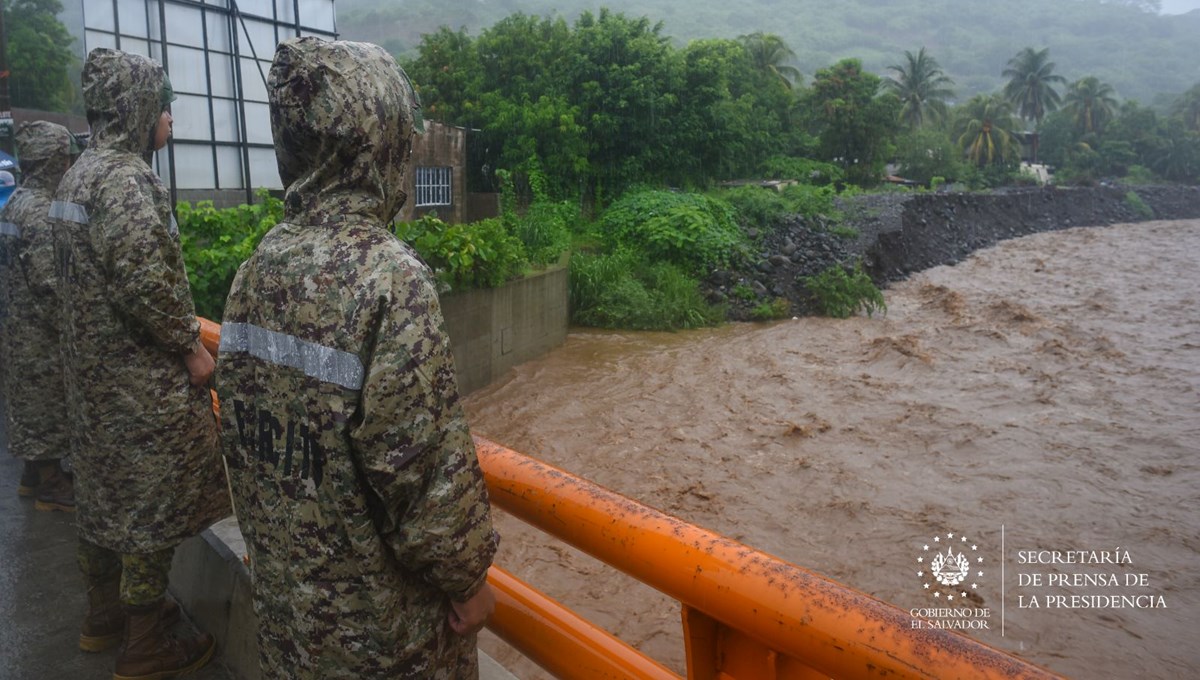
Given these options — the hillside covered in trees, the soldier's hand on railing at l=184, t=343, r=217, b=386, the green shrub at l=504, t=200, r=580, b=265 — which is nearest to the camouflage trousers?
the soldier's hand on railing at l=184, t=343, r=217, b=386

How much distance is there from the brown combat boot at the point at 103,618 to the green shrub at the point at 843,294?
13.7 m

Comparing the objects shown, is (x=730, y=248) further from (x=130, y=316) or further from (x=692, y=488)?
(x=130, y=316)

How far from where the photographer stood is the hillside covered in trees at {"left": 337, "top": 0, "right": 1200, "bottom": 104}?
13950cm

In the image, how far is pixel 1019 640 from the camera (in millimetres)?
5273

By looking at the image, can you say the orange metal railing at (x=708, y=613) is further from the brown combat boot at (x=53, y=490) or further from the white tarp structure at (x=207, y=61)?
the white tarp structure at (x=207, y=61)

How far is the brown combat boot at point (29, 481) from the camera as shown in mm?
4668

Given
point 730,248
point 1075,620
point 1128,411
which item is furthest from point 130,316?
point 730,248

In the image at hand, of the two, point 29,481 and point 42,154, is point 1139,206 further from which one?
point 29,481

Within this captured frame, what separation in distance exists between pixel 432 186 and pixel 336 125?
1654 centimetres

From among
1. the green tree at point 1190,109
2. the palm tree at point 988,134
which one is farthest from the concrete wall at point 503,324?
the green tree at point 1190,109

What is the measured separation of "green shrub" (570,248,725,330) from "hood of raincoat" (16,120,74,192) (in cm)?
962

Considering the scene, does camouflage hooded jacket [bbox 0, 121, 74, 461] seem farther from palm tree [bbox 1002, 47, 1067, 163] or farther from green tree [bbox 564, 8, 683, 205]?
palm tree [bbox 1002, 47, 1067, 163]

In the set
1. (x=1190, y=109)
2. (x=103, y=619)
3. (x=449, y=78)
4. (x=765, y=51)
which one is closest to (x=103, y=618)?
(x=103, y=619)

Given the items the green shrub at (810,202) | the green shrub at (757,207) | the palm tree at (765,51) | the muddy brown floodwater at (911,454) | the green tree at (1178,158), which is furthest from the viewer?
the green tree at (1178,158)
